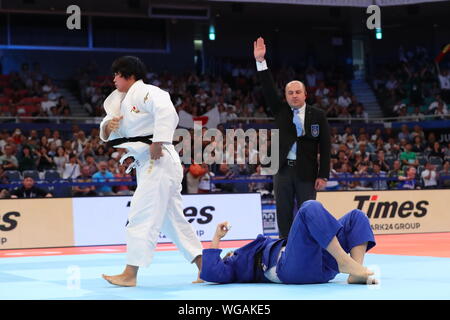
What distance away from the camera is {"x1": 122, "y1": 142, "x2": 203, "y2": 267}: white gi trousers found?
5676mm

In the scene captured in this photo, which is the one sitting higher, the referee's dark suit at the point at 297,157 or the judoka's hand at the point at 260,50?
the judoka's hand at the point at 260,50

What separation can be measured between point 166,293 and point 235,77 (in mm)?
20852

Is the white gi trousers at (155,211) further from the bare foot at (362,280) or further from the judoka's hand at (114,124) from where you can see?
the bare foot at (362,280)

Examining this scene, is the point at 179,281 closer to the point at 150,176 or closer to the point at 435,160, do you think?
the point at 150,176

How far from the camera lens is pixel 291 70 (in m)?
26.2

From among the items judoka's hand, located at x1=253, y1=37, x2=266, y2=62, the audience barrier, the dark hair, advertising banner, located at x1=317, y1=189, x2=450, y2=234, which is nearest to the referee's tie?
judoka's hand, located at x1=253, y1=37, x2=266, y2=62

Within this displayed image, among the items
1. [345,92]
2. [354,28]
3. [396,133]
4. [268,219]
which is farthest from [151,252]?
[354,28]

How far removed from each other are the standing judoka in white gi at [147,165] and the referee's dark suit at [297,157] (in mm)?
1631

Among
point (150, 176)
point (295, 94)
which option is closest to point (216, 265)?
point (150, 176)

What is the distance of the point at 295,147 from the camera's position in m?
7.40

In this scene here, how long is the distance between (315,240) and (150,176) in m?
1.44

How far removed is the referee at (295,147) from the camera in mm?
7297

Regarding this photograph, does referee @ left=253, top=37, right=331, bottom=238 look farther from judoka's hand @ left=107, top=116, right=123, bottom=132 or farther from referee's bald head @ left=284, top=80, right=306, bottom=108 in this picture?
judoka's hand @ left=107, top=116, right=123, bottom=132

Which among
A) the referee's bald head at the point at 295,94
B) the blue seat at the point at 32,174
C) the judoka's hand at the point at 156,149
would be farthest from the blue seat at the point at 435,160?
the judoka's hand at the point at 156,149
